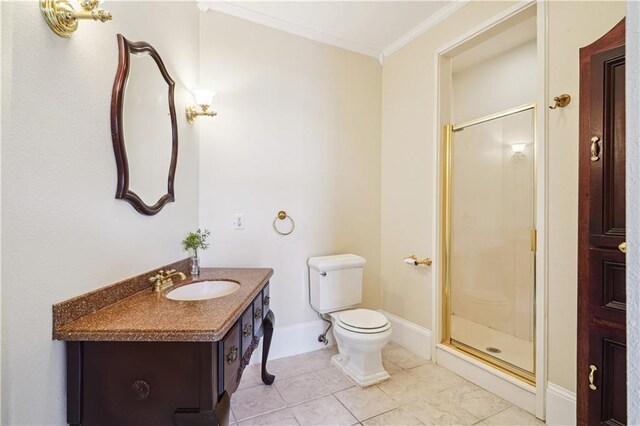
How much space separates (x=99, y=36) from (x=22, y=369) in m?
1.23

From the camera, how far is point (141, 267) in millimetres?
1506

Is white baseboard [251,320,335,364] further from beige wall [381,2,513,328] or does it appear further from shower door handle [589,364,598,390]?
shower door handle [589,364,598,390]

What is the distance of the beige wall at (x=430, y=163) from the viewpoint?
1556 mm

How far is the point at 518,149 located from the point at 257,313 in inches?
86.7

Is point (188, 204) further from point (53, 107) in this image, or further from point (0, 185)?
point (0, 185)

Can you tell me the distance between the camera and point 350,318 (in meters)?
2.17

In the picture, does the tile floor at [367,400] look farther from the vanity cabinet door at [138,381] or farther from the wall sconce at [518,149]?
the wall sconce at [518,149]

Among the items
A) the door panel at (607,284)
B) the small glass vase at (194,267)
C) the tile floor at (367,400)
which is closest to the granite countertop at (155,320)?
the small glass vase at (194,267)

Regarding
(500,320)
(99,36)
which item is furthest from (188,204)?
(500,320)

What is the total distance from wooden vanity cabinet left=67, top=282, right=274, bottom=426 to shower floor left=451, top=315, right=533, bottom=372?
199 cm

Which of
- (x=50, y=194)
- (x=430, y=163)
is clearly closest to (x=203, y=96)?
(x=50, y=194)

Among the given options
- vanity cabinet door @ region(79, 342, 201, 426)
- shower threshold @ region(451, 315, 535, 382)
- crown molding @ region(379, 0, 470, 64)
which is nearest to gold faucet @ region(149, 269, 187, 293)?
vanity cabinet door @ region(79, 342, 201, 426)

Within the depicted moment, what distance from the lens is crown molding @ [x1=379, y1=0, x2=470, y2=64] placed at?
7.21 feet

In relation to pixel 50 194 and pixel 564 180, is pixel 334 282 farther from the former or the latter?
pixel 50 194
